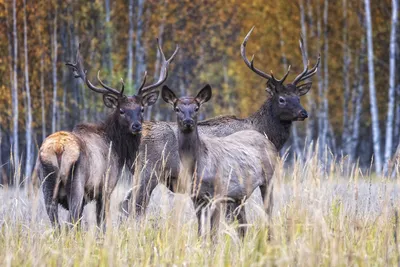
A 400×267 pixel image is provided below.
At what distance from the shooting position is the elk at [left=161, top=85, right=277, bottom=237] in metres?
8.35

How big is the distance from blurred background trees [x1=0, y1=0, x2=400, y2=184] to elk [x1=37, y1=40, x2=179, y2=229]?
12.8 meters

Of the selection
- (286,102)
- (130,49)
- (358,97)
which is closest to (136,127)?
(286,102)

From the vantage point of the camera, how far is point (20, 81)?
83.1ft

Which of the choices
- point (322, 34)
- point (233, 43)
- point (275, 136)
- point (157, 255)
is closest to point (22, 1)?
point (233, 43)

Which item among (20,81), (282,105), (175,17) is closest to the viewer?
(282,105)

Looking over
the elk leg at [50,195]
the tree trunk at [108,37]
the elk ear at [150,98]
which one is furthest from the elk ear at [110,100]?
the tree trunk at [108,37]

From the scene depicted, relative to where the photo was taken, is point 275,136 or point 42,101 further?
point 42,101

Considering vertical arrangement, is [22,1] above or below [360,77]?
above

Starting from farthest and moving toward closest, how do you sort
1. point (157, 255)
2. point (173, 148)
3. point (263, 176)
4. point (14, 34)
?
point (14, 34), point (173, 148), point (263, 176), point (157, 255)

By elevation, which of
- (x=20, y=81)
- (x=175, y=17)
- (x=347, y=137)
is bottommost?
(x=347, y=137)

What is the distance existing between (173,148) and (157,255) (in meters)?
4.40

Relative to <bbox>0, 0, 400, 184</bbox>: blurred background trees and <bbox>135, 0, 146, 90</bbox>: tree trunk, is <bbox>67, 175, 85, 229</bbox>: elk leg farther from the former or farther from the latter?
<bbox>135, 0, 146, 90</bbox>: tree trunk

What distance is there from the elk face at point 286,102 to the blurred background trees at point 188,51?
36.6ft

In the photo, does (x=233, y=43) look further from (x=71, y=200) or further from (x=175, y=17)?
(x=71, y=200)
